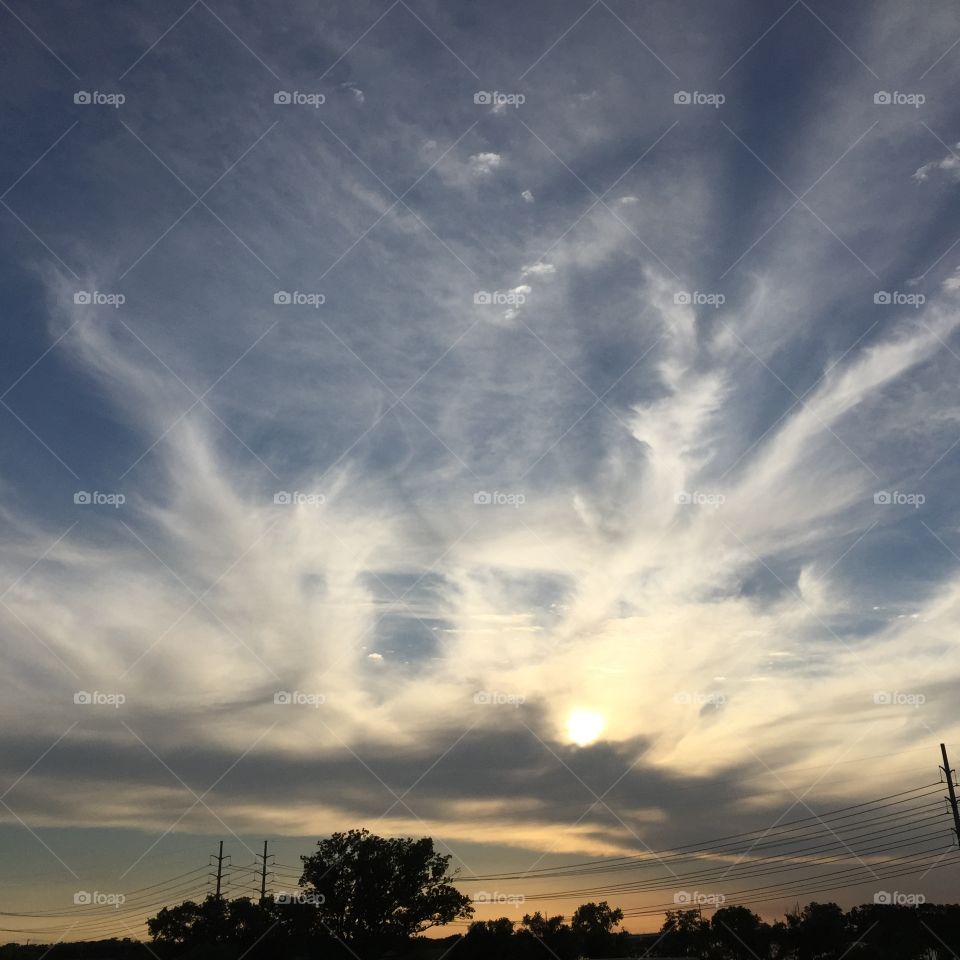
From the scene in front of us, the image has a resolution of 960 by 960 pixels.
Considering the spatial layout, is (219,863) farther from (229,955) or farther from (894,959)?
(894,959)

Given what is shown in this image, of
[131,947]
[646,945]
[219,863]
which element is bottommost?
[646,945]

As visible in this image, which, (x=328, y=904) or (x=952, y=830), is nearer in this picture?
(x=952, y=830)

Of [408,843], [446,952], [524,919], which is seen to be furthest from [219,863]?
[524,919]

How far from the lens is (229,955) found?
91.6 m

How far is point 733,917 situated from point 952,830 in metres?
89.1

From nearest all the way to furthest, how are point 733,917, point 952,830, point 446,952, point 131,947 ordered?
point 952,830, point 446,952, point 131,947, point 733,917

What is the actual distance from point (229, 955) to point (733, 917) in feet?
293

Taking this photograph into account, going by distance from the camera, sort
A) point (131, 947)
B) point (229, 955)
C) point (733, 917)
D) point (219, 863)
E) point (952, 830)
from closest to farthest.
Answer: point (952, 830)
point (229, 955)
point (219, 863)
point (131, 947)
point (733, 917)

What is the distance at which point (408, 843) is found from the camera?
407 feet

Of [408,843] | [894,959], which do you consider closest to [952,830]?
Result: [894,959]

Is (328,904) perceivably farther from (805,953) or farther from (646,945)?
(805,953)

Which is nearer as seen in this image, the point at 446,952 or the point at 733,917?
the point at 446,952

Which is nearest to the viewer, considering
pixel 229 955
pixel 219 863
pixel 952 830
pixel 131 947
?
pixel 952 830

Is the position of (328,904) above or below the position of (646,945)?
above
